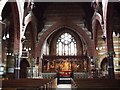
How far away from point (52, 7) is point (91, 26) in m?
6.16

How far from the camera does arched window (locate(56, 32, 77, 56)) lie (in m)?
37.8

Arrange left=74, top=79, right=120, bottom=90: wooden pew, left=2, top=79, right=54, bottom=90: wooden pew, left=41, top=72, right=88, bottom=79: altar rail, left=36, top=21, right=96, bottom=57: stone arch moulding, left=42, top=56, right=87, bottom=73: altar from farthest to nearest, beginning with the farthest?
left=42, top=56, right=87, bottom=73: altar < left=41, top=72, right=88, bottom=79: altar rail < left=36, top=21, right=96, bottom=57: stone arch moulding < left=2, top=79, right=54, bottom=90: wooden pew < left=74, top=79, right=120, bottom=90: wooden pew

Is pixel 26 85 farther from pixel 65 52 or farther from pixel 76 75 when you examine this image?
pixel 65 52

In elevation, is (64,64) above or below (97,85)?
above

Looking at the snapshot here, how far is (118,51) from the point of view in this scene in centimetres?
2442

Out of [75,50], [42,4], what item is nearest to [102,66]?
[75,50]

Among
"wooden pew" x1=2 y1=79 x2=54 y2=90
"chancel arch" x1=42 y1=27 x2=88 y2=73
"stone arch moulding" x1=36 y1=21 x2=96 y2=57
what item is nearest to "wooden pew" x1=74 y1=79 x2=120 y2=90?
"wooden pew" x1=2 y1=79 x2=54 y2=90

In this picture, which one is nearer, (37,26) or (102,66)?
(37,26)

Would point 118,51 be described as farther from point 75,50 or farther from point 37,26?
point 75,50

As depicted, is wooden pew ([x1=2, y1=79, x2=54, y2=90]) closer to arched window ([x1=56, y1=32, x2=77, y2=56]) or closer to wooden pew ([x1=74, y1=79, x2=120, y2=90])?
wooden pew ([x1=74, y1=79, x2=120, y2=90])

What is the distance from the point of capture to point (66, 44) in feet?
124

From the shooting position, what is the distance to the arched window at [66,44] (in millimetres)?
37750

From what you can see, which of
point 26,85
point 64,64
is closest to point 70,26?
point 64,64

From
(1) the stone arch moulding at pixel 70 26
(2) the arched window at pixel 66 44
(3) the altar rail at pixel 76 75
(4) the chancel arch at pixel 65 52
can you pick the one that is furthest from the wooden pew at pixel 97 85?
(2) the arched window at pixel 66 44
